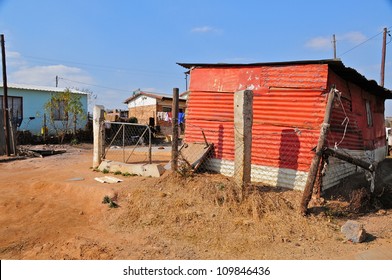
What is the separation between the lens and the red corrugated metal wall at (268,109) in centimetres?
723

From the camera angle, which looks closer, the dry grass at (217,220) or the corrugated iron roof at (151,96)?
the dry grass at (217,220)

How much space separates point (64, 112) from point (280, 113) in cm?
1654

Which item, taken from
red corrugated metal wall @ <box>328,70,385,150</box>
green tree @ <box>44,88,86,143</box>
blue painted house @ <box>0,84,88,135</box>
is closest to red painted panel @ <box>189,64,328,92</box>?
red corrugated metal wall @ <box>328,70,385,150</box>

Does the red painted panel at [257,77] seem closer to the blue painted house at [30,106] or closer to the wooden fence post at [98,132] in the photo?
the wooden fence post at [98,132]

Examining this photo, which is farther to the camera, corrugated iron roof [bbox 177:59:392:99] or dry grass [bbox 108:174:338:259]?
corrugated iron roof [bbox 177:59:392:99]

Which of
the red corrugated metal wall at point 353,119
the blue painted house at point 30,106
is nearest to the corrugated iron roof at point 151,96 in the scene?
the blue painted house at point 30,106

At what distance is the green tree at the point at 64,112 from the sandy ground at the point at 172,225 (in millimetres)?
13132

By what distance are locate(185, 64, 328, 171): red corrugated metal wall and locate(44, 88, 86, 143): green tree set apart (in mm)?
13229

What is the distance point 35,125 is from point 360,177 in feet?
62.6

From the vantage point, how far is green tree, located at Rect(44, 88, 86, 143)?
19.9m

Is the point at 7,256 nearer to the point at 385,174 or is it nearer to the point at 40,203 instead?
the point at 40,203

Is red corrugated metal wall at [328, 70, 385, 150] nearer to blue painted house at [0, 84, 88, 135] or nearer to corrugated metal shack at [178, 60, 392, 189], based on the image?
corrugated metal shack at [178, 60, 392, 189]

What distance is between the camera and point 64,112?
67.2 ft

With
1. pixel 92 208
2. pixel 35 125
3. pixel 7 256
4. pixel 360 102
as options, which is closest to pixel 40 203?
pixel 92 208
